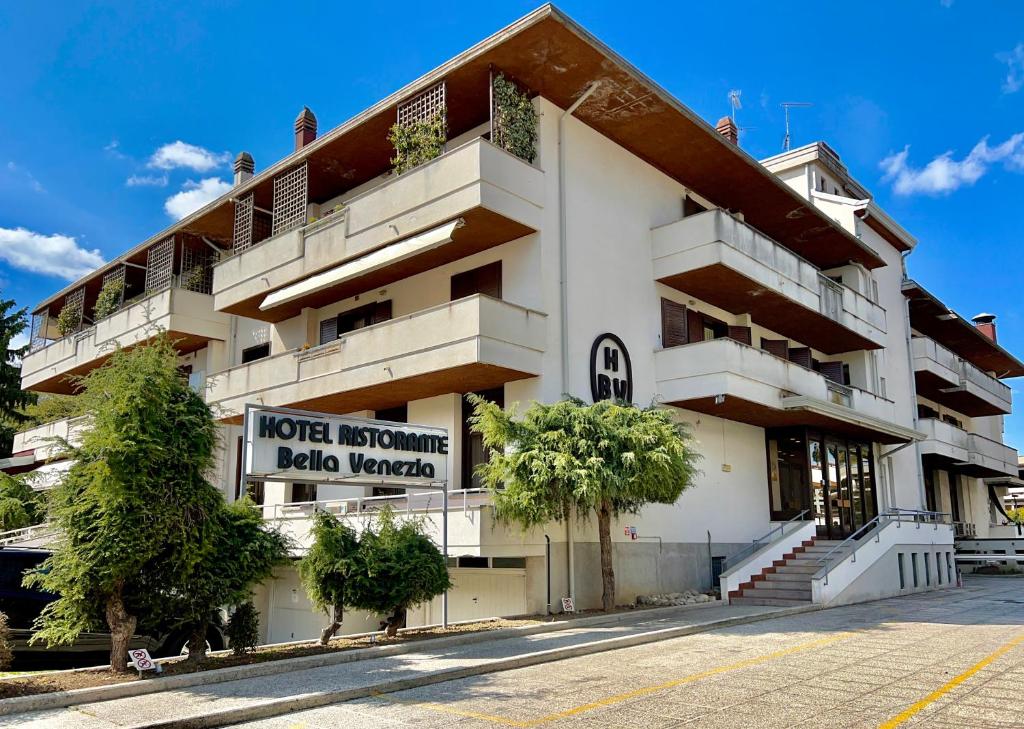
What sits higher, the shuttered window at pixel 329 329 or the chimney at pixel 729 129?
the chimney at pixel 729 129

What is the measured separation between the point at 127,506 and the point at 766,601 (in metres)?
14.3

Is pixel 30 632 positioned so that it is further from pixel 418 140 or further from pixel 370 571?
pixel 418 140

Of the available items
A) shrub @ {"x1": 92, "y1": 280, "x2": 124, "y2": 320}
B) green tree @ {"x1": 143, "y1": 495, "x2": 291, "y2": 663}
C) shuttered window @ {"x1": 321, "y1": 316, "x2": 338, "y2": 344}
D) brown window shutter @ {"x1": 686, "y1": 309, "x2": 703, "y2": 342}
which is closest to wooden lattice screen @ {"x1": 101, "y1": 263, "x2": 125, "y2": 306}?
shrub @ {"x1": 92, "y1": 280, "x2": 124, "y2": 320}

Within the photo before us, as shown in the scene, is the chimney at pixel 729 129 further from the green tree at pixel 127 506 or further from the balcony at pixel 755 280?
the green tree at pixel 127 506

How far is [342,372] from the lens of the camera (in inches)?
782

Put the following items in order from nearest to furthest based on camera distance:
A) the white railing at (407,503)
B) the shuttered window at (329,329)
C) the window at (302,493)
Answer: the white railing at (407,503), the window at (302,493), the shuttered window at (329,329)

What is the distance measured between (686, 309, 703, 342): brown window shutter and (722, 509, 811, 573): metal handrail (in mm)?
5528

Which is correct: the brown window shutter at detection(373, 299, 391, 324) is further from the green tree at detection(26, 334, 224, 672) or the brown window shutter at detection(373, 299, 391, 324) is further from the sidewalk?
the green tree at detection(26, 334, 224, 672)

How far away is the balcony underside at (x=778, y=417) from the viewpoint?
2122 centimetres

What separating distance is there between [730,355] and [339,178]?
39.5 ft

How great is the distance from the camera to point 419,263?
20.2m

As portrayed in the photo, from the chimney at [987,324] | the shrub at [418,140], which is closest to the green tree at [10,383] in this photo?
the shrub at [418,140]

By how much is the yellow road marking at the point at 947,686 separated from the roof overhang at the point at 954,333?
81.1ft

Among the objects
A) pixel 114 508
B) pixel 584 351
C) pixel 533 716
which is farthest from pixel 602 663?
pixel 584 351
